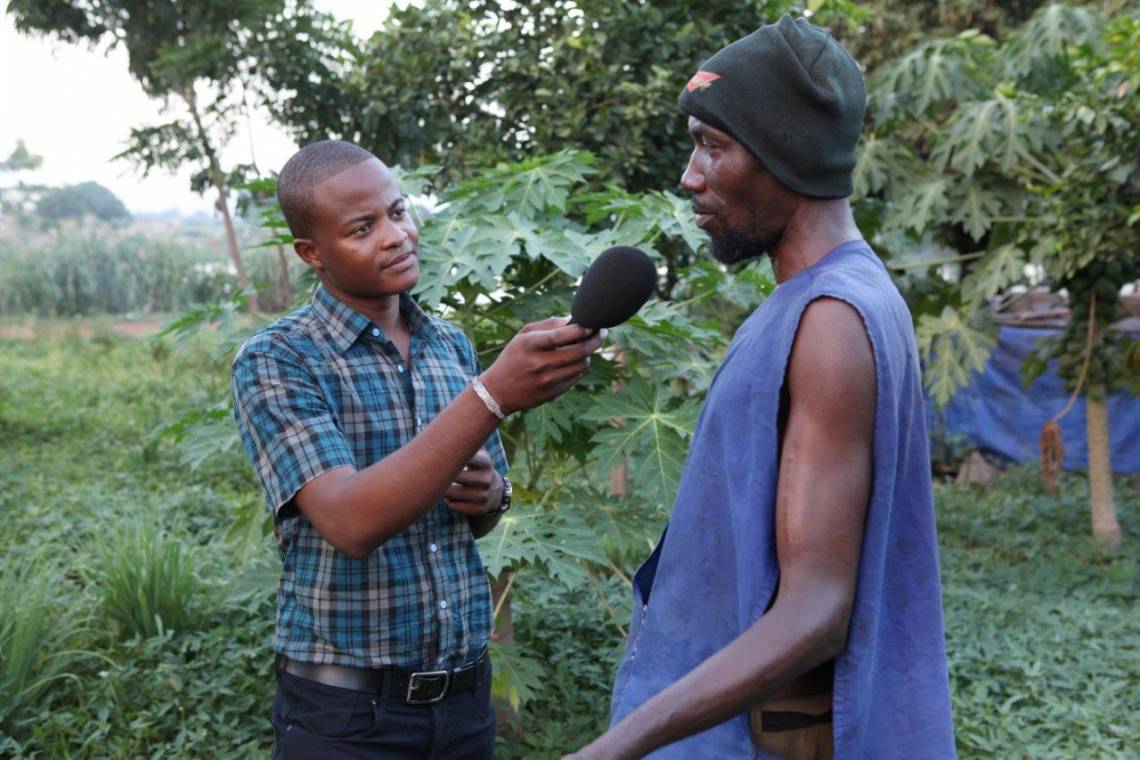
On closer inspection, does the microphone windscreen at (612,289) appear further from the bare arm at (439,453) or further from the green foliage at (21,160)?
the green foliage at (21,160)

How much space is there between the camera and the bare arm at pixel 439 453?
5.65ft

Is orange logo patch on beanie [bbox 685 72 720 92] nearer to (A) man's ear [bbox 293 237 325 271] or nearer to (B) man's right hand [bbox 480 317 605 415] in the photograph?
(B) man's right hand [bbox 480 317 605 415]

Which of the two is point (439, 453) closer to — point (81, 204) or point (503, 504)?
point (503, 504)

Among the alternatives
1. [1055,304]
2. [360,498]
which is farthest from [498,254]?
[1055,304]


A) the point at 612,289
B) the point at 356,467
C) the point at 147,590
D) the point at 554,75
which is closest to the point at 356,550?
the point at 356,467

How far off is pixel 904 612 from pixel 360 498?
81 cm

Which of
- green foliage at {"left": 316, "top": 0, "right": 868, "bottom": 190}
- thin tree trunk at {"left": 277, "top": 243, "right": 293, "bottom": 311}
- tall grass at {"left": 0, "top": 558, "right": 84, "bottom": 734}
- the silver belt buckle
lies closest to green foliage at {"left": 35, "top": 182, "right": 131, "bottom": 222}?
thin tree trunk at {"left": 277, "top": 243, "right": 293, "bottom": 311}

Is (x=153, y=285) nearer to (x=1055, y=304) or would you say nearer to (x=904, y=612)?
(x=1055, y=304)

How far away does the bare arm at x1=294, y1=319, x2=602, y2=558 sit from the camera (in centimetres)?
172

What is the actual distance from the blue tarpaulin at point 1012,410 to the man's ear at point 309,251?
31.6ft

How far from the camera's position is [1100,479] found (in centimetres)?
744

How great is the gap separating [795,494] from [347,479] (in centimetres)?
72

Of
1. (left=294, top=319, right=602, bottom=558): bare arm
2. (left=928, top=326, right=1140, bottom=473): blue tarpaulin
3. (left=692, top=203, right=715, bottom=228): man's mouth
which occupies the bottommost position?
(left=928, top=326, right=1140, bottom=473): blue tarpaulin

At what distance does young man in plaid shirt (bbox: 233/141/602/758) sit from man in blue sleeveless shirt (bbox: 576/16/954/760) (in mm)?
454
